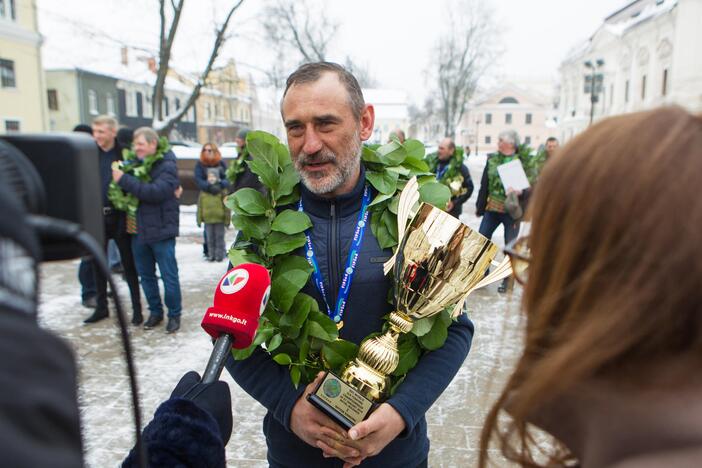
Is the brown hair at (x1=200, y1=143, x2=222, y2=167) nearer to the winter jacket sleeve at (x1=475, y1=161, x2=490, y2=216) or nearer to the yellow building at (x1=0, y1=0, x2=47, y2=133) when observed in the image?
the winter jacket sleeve at (x1=475, y1=161, x2=490, y2=216)

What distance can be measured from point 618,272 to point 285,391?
1199mm

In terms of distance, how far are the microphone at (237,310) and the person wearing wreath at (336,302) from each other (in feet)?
0.92

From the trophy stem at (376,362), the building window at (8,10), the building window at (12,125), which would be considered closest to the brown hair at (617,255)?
the trophy stem at (376,362)

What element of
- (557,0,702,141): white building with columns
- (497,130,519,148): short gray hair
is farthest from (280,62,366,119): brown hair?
(557,0,702,141): white building with columns

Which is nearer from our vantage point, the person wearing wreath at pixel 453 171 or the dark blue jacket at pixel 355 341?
the dark blue jacket at pixel 355 341

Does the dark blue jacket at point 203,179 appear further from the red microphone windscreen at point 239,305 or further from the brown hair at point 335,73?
the red microphone windscreen at point 239,305

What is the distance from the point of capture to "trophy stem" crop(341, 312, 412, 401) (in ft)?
5.12

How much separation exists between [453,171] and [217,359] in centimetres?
647

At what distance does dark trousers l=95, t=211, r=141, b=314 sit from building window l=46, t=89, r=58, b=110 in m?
33.0

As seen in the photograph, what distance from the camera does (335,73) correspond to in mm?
1896

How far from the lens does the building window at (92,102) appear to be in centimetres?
3469

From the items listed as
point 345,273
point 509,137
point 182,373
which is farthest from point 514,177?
point 345,273

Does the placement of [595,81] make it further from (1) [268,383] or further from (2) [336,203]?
(1) [268,383]

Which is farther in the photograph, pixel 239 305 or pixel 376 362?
pixel 376 362
